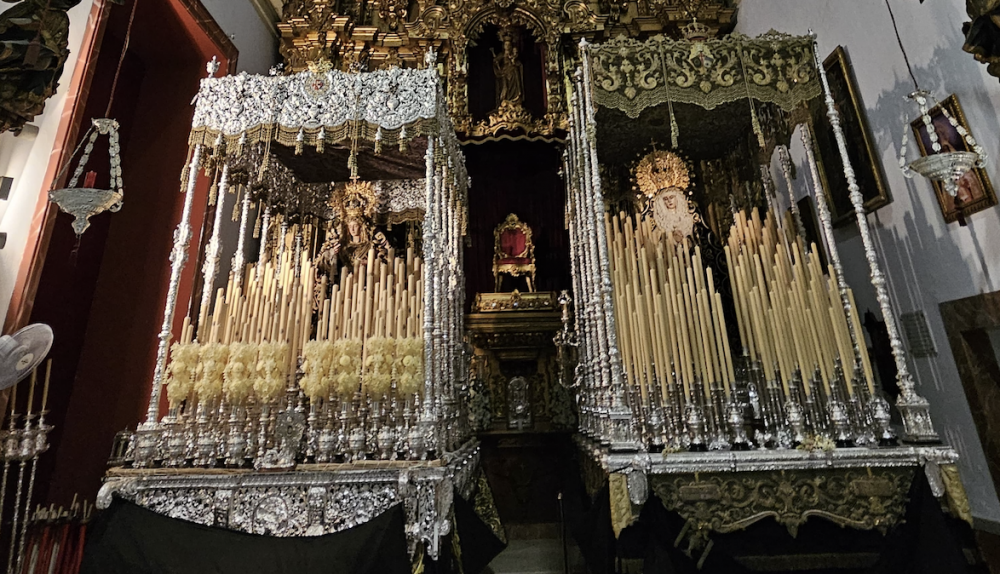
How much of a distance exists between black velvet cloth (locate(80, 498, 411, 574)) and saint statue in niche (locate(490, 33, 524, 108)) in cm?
561

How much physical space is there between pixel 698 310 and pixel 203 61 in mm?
5582

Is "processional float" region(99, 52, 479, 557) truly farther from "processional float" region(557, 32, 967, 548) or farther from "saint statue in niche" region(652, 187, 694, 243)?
"saint statue in niche" region(652, 187, 694, 243)

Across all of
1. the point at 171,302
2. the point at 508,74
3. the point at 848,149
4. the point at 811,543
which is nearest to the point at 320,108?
the point at 171,302

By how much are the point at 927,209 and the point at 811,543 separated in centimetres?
270

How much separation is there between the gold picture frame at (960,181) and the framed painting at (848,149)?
0.64m

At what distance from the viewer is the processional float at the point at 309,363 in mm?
2998

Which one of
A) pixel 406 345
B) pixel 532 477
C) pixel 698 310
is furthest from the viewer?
pixel 532 477

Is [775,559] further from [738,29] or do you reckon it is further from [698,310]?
[738,29]

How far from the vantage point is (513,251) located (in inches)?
254

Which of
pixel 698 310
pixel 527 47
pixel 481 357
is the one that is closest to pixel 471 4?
pixel 527 47

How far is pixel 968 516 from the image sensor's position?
2893 mm

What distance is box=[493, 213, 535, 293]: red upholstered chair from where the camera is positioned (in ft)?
20.4

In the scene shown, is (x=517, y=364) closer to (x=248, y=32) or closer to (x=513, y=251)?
(x=513, y=251)

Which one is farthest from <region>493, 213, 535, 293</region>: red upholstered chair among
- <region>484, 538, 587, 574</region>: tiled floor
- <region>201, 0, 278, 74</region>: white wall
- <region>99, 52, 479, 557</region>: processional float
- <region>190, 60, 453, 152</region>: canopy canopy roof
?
<region>201, 0, 278, 74</region>: white wall
